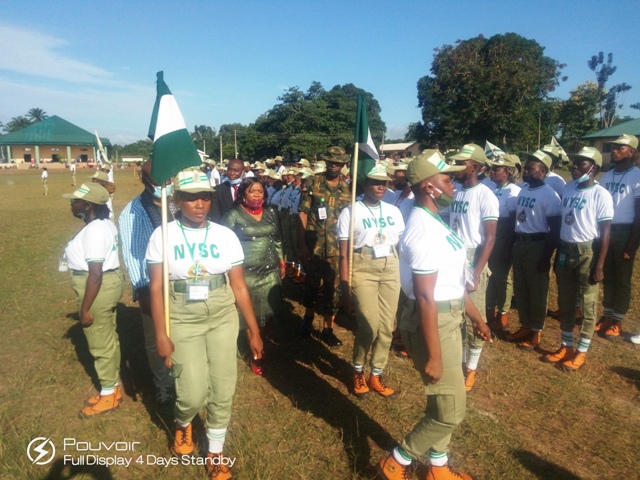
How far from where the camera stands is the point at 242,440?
146 inches

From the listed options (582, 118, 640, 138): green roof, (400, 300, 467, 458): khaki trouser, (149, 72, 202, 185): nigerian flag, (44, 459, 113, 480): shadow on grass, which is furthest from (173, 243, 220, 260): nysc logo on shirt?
(582, 118, 640, 138): green roof

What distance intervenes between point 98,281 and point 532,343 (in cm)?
487

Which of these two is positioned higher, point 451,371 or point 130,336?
point 451,371

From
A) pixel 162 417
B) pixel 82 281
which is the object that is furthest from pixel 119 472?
pixel 82 281

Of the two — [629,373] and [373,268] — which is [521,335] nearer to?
[629,373]

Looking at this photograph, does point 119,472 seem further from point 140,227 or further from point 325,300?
point 325,300

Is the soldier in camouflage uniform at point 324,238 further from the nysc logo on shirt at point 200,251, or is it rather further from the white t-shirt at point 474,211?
the nysc logo on shirt at point 200,251

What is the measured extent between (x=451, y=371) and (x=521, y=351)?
10.1 feet

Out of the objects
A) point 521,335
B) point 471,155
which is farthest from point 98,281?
point 521,335

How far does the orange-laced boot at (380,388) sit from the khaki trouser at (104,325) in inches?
96.0

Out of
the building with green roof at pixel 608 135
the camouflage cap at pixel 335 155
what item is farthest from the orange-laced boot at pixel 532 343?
the building with green roof at pixel 608 135

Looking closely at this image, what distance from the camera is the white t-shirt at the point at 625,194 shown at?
5559mm

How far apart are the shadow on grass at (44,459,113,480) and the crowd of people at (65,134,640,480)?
527 millimetres

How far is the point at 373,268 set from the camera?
4227 mm
